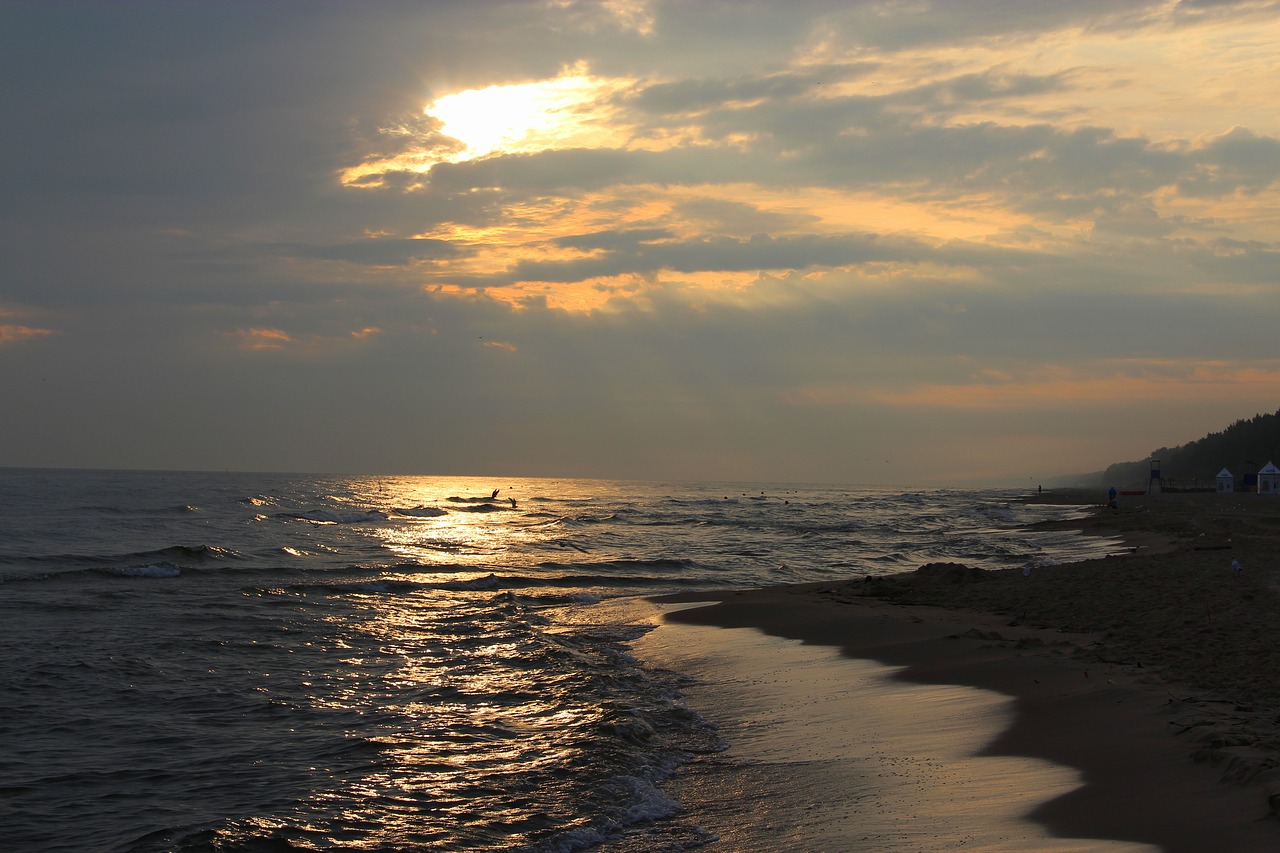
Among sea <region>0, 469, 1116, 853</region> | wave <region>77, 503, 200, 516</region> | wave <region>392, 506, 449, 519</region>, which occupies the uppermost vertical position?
wave <region>77, 503, 200, 516</region>

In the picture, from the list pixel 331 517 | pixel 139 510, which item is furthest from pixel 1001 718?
pixel 139 510

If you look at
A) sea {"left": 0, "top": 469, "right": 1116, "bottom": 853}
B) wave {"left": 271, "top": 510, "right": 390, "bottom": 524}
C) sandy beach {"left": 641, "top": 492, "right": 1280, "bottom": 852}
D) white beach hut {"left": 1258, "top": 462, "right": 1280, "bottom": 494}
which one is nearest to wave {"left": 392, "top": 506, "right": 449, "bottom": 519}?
wave {"left": 271, "top": 510, "right": 390, "bottom": 524}

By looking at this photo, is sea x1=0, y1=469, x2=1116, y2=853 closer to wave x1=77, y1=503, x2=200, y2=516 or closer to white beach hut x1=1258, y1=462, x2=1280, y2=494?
wave x1=77, y1=503, x2=200, y2=516

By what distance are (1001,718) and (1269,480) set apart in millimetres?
86550

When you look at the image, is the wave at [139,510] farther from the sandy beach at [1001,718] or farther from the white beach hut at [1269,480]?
the white beach hut at [1269,480]

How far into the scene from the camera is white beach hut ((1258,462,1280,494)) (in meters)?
79.1

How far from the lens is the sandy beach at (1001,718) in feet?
23.2

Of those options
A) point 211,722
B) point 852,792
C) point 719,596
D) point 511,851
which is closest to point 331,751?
point 211,722

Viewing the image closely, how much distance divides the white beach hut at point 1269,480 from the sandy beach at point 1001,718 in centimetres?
7118

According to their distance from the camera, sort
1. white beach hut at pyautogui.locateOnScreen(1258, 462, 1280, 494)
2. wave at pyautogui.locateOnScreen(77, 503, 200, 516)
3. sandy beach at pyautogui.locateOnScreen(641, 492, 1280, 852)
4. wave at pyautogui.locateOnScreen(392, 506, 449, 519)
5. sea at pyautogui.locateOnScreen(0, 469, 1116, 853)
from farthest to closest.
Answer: white beach hut at pyautogui.locateOnScreen(1258, 462, 1280, 494), wave at pyautogui.locateOnScreen(392, 506, 449, 519), wave at pyautogui.locateOnScreen(77, 503, 200, 516), sea at pyautogui.locateOnScreen(0, 469, 1116, 853), sandy beach at pyautogui.locateOnScreen(641, 492, 1280, 852)

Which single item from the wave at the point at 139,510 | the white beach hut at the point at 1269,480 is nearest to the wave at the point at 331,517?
the wave at the point at 139,510

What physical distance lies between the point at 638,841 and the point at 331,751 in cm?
473

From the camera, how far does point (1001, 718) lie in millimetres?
10484

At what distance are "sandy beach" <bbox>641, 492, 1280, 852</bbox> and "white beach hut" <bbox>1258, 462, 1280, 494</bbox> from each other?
71.2 metres
